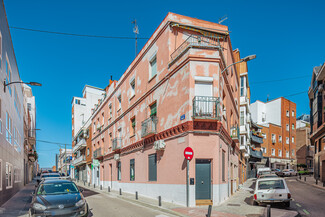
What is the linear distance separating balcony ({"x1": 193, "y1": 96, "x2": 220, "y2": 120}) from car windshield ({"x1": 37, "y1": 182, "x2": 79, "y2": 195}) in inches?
260

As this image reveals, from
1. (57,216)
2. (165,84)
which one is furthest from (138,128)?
(57,216)

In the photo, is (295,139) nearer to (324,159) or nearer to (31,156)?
(324,159)

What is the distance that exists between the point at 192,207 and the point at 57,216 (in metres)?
6.40

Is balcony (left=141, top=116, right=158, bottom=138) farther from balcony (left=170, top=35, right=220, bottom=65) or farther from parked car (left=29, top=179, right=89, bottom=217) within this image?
parked car (left=29, top=179, right=89, bottom=217)

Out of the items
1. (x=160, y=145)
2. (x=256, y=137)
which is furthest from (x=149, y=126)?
(x=256, y=137)

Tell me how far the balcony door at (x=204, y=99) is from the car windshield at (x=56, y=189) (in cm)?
680

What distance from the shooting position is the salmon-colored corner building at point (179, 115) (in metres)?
13.7

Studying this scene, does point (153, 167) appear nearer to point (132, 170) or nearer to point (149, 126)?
point (149, 126)

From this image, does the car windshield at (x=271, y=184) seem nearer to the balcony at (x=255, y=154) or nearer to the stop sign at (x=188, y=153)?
the stop sign at (x=188, y=153)

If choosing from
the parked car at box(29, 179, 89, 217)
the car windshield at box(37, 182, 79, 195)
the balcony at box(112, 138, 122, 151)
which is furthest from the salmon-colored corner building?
the parked car at box(29, 179, 89, 217)

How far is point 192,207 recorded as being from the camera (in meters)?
12.7

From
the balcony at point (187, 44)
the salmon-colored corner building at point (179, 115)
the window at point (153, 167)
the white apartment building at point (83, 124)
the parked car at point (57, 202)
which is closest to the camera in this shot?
the parked car at point (57, 202)

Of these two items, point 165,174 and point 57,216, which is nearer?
point 57,216

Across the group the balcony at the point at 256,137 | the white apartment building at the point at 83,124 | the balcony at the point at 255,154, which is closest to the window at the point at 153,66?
the white apartment building at the point at 83,124
